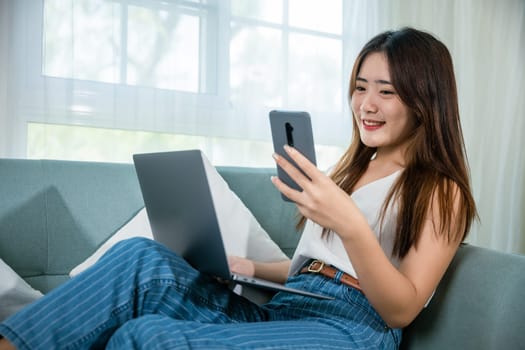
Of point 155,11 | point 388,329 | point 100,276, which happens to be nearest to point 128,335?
point 100,276

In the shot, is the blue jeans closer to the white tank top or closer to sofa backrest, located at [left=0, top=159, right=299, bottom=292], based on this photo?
the white tank top

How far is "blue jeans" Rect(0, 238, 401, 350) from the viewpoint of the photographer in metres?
1.02

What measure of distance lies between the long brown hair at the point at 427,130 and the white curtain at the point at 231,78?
1.08 m

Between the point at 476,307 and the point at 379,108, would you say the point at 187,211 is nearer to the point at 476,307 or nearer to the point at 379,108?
the point at 379,108

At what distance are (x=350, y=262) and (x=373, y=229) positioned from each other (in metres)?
0.10

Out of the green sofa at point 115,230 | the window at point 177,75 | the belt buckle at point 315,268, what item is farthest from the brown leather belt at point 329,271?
the window at point 177,75

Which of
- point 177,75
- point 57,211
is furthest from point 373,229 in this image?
point 177,75

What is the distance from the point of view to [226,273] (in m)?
1.14

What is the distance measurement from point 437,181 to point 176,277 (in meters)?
0.59

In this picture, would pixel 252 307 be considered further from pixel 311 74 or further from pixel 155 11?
pixel 311 74

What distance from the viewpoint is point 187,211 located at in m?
1.19

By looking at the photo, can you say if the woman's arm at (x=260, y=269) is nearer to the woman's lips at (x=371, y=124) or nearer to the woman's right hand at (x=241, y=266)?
the woman's right hand at (x=241, y=266)

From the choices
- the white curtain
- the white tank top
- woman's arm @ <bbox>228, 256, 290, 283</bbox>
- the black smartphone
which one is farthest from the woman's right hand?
the white curtain

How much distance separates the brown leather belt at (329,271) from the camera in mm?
1275
